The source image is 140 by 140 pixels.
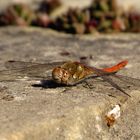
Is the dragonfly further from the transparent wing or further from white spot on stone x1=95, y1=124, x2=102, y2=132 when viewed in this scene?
white spot on stone x1=95, y1=124, x2=102, y2=132

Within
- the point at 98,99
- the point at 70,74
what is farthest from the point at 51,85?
the point at 98,99

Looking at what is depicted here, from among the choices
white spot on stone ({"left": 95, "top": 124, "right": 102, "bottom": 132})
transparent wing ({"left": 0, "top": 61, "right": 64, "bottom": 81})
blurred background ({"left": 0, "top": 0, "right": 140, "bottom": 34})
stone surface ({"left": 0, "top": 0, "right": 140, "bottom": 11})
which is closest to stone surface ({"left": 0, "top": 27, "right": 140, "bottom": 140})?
white spot on stone ({"left": 95, "top": 124, "right": 102, "bottom": 132})

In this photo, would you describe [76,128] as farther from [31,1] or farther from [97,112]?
[31,1]

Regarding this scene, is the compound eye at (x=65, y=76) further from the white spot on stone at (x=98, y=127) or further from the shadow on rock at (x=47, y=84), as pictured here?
the white spot on stone at (x=98, y=127)

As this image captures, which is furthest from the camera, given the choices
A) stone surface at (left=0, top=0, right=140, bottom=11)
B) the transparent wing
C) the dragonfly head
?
stone surface at (left=0, top=0, right=140, bottom=11)

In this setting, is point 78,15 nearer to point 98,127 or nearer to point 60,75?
point 60,75

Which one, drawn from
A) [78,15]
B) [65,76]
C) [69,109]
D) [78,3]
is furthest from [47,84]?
[78,3]
